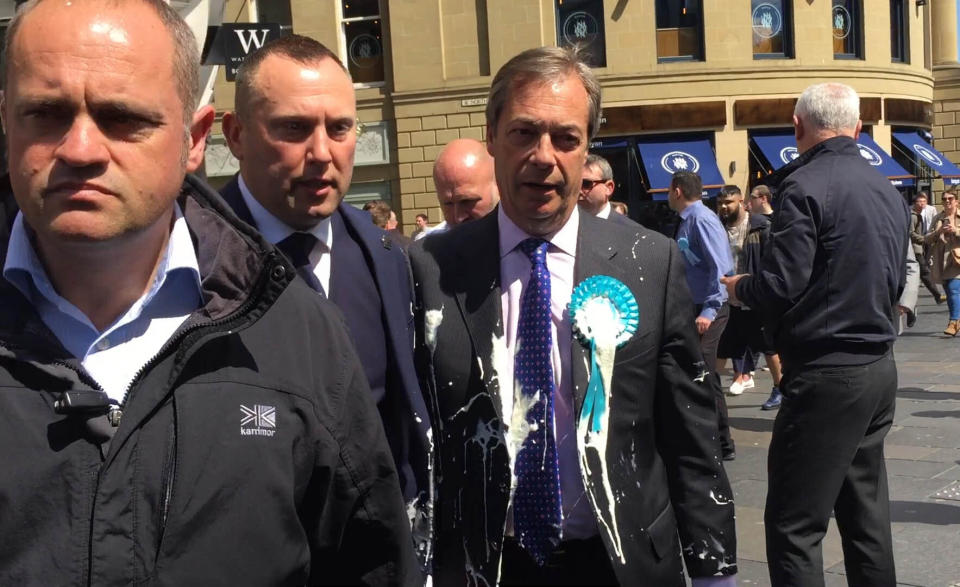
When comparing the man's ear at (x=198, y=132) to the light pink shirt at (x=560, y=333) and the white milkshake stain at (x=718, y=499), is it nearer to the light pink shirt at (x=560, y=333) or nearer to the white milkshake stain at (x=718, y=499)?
the light pink shirt at (x=560, y=333)

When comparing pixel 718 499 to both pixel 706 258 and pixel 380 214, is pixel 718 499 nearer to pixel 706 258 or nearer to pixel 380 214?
pixel 706 258

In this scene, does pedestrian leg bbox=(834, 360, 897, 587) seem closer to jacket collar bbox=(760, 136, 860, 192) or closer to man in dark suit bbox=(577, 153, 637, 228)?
jacket collar bbox=(760, 136, 860, 192)

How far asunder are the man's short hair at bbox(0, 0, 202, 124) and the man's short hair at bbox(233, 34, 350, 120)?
998mm

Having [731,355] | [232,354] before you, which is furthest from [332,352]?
[731,355]

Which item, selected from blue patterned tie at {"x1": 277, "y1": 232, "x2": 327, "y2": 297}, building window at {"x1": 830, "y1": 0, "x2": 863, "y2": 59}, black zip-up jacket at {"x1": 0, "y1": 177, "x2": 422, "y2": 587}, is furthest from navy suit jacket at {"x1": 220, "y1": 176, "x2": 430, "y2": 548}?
building window at {"x1": 830, "y1": 0, "x2": 863, "y2": 59}

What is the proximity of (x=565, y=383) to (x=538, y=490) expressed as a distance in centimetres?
27

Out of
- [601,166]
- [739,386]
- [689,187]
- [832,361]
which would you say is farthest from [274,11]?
[832,361]

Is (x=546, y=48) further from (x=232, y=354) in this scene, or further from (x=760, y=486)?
(x=760, y=486)

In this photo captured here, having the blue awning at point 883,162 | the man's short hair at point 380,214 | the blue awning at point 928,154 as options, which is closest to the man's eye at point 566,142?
the man's short hair at point 380,214

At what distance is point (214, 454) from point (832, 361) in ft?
9.74

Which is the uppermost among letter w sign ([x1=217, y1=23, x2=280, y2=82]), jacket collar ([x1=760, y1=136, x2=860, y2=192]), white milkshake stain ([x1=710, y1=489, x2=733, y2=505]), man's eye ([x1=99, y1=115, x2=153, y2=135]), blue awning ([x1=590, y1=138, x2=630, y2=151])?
letter w sign ([x1=217, y1=23, x2=280, y2=82])

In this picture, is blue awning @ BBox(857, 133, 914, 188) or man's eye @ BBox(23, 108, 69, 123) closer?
man's eye @ BBox(23, 108, 69, 123)

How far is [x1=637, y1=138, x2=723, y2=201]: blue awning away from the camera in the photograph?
22234 millimetres

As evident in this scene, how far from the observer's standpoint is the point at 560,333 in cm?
274
